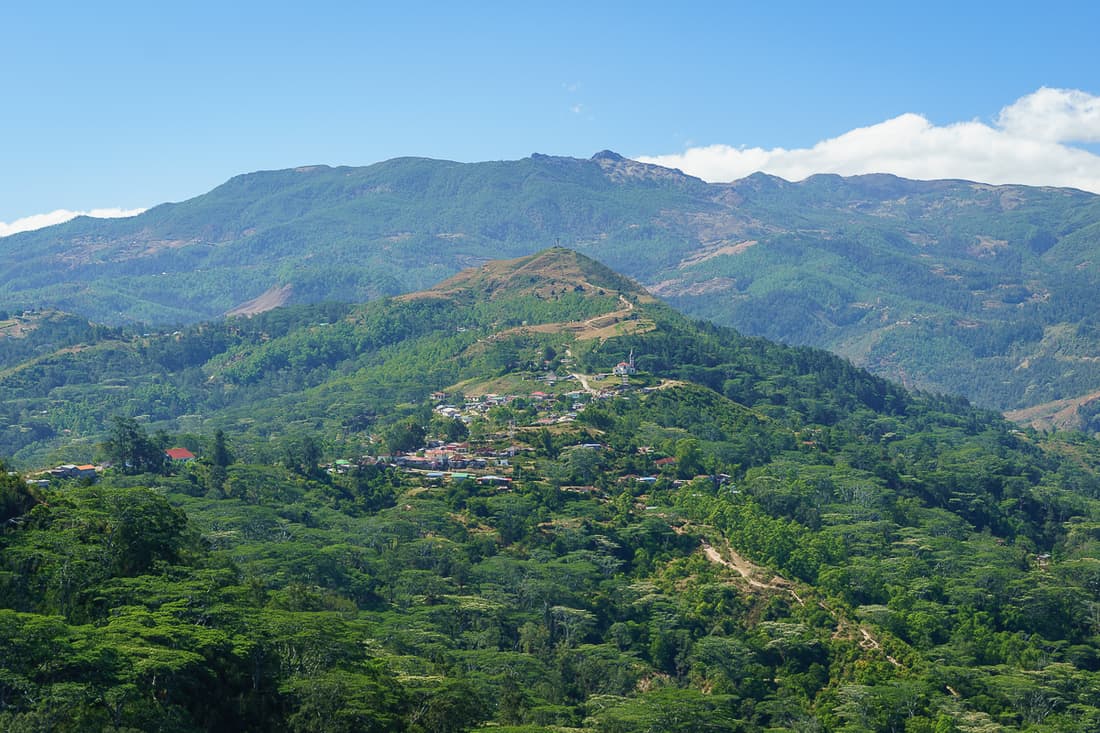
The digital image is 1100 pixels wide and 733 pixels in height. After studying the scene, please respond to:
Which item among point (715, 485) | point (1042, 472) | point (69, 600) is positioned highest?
point (69, 600)

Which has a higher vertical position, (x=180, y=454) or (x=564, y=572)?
(x=180, y=454)

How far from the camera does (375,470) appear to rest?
9912cm

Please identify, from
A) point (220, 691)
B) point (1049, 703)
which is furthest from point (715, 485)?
point (220, 691)

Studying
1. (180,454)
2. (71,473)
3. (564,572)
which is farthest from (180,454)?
(564,572)

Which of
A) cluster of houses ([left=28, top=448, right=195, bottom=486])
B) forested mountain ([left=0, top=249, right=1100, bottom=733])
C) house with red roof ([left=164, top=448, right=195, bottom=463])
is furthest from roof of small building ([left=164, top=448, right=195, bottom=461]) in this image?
cluster of houses ([left=28, top=448, right=195, bottom=486])

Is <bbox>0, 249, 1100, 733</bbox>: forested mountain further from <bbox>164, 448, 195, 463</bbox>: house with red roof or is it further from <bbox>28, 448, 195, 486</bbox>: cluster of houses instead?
<bbox>164, 448, 195, 463</bbox>: house with red roof

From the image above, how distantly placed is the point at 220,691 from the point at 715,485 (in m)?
65.1

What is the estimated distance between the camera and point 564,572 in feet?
254

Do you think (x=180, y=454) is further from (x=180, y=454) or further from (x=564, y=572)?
(x=564, y=572)

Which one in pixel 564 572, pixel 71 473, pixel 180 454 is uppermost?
pixel 71 473

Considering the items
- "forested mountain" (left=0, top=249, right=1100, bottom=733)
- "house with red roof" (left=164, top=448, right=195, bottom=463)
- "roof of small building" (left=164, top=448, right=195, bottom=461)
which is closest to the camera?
"forested mountain" (left=0, top=249, right=1100, bottom=733)

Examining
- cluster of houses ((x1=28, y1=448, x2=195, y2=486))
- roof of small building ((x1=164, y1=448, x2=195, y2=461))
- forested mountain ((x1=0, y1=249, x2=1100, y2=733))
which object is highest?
cluster of houses ((x1=28, y1=448, x2=195, y2=486))

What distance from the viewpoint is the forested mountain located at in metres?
43.7

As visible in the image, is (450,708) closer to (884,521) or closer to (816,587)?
(816,587)
